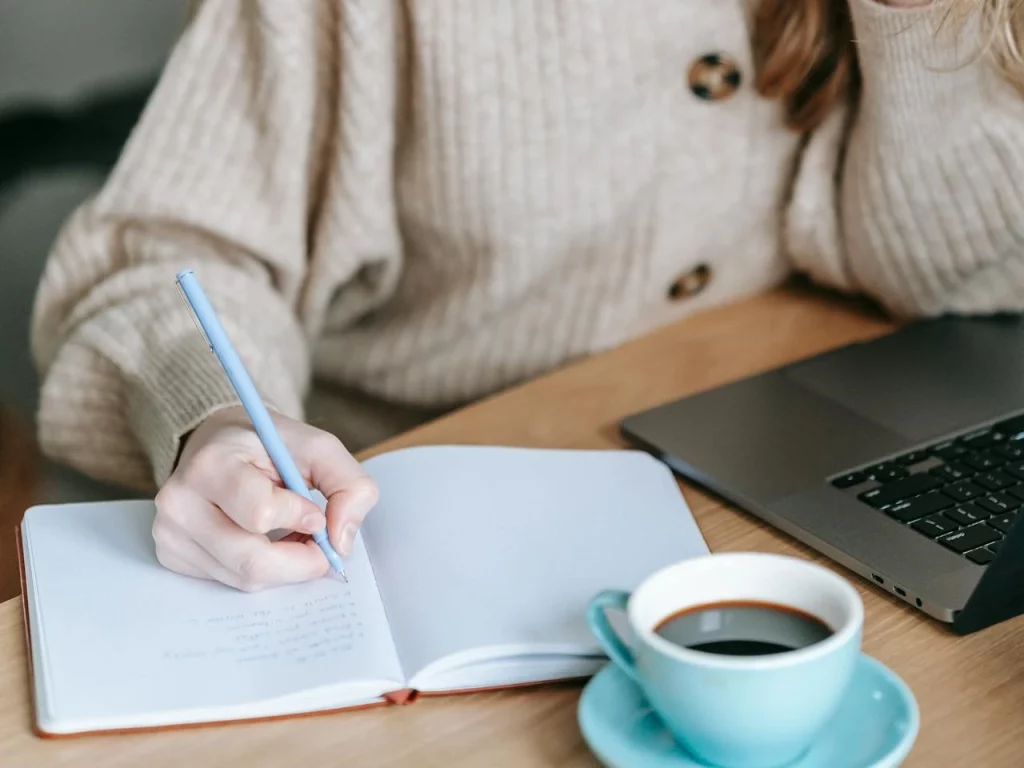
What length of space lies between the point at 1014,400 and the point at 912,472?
0.13 metres

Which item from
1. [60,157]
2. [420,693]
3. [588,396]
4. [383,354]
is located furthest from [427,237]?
[60,157]

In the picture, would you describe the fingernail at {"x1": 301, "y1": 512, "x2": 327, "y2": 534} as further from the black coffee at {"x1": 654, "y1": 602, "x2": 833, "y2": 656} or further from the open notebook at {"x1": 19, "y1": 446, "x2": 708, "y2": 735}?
the black coffee at {"x1": 654, "y1": 602, "x2": 833, "y2": 656}

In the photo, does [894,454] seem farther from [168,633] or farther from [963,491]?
[168,633]

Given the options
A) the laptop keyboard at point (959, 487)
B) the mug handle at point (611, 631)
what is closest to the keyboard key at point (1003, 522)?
the laptop keyboard at point (959, 487)

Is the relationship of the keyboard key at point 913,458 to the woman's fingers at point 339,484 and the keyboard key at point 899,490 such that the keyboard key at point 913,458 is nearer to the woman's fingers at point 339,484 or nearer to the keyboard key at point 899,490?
the keyboard key at point 899,490

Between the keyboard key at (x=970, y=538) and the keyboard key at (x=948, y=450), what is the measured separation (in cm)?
8

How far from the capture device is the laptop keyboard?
0.68 meters

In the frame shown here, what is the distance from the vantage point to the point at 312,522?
67 centimetres

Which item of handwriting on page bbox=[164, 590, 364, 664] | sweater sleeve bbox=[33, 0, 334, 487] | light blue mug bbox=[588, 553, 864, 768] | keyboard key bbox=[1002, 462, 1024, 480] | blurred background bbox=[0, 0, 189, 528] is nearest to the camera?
light blue mug bbox=[588, 553, 864, 768]

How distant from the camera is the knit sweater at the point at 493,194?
92cm

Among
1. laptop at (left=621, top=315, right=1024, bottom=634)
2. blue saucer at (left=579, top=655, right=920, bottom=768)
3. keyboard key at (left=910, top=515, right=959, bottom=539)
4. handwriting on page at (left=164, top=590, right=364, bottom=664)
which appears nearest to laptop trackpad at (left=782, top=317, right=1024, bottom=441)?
laptop at (left=621, top=315, right=1024, bottom=634)

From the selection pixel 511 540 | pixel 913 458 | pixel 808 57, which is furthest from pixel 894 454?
pixel 808 57

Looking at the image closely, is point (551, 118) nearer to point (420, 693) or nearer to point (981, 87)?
point (981, 87)

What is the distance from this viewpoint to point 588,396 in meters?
0.89
